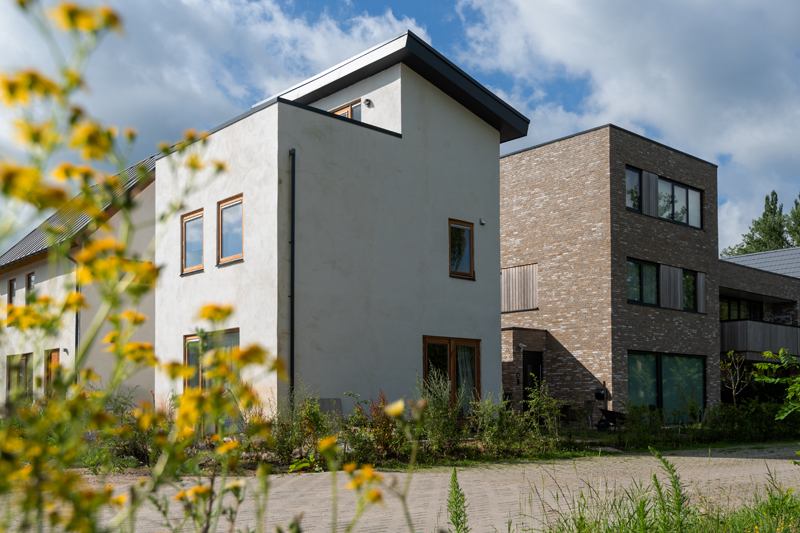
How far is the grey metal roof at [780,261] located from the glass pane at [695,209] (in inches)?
509

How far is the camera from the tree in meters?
52.8

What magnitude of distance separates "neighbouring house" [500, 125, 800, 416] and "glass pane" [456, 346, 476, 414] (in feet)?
16.0

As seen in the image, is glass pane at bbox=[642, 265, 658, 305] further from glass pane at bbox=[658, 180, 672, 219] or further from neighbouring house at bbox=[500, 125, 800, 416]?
glass pane at bbox=[658, 180, 672, 219]

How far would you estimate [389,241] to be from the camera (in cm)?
1420

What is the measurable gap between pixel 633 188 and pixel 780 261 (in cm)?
2029

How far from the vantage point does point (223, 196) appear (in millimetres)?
14055

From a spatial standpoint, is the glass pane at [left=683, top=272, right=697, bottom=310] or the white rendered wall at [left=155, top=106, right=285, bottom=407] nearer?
the white rendered wall at [left=155, top=106, right=285, bottom=407]

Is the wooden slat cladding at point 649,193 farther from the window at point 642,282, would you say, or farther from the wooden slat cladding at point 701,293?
the wooden slat cladding at point 701,293

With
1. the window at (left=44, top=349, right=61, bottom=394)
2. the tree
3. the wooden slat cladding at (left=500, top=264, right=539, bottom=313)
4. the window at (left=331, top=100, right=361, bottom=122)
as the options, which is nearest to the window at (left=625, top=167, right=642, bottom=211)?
the wooden slat cladding at (left=500, top=264, right=539, bottom=313)

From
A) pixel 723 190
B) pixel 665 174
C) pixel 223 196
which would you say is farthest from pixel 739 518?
pixel 723 190

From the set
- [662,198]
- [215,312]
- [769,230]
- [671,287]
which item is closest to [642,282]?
[671,287]

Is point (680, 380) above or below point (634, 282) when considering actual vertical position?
below

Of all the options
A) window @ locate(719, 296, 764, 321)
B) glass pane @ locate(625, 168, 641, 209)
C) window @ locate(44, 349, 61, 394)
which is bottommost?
window @ locate(44, 349, 61, 394)

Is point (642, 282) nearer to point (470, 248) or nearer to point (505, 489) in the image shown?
point (470, 248)
